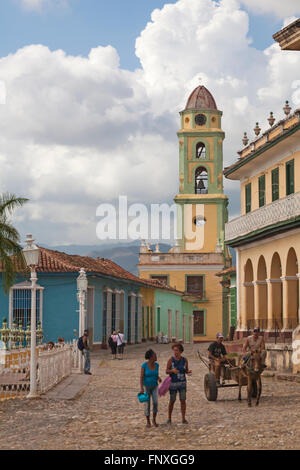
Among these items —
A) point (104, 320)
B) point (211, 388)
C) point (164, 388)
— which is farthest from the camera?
point (104, 320)

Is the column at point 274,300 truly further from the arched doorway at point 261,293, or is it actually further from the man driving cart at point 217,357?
the man driving cart at point 217,357

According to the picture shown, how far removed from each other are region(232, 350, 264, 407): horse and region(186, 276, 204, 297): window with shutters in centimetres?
4964

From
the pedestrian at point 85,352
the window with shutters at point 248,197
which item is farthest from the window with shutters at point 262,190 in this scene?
the pedestrian at point 85,352

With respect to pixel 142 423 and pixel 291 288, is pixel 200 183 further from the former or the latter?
pixel 142 423

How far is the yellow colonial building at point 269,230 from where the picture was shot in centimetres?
2830

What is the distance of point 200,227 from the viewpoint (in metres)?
68.8

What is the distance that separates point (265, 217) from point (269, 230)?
3.09ft

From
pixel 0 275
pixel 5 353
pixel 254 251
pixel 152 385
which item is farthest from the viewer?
pixel 0 275

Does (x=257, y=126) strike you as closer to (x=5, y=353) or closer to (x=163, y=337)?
(x=5, y=353)

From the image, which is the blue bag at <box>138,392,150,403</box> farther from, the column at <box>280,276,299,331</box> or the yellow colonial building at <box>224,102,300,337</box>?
the column at <box>280,276,299,331</box>

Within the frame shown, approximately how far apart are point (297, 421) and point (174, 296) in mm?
47701

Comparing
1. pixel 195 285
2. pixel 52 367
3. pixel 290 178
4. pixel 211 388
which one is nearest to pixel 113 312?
pixel 290 178

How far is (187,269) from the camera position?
66.2 meters
